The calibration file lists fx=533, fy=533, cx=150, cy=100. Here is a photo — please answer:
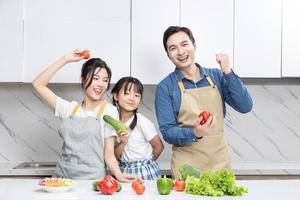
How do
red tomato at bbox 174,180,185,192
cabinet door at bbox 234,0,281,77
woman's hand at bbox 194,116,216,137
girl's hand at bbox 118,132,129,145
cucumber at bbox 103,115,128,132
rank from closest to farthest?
red tomato at bbox 174,180,185,192 < woman's hand at bbox 194,116,216,137 < cucumber at bbox 103,115,128,132 < girl's hand at bbox 118,132,129,145 < cabinet door at bbox 234,0,281,77

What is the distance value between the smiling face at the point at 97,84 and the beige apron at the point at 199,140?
0.43 m

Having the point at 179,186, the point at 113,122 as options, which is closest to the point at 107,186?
the point at 179,186

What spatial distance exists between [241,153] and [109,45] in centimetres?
124

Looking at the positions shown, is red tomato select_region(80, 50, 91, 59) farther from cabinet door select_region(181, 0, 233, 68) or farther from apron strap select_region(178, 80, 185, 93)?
cabinet door select_region(181, 0, 233, 68)

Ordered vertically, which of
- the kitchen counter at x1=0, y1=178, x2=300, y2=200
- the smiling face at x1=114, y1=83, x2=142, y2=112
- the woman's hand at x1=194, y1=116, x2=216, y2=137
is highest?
the smiling face at x1=114, y1=83, x2=142, y2=112

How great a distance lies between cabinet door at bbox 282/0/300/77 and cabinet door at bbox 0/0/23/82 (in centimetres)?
167

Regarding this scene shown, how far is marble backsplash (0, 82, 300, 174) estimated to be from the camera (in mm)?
3732

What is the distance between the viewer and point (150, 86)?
3.76 metres

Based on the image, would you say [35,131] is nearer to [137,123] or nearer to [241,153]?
[137,123]

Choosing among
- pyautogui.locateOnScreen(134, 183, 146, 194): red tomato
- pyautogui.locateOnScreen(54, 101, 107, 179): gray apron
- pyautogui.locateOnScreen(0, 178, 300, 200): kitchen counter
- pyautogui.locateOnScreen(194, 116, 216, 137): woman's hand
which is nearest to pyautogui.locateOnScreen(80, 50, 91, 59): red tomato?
pyautogui.locateOnScreen(54, 101, 107, 179): gray apron

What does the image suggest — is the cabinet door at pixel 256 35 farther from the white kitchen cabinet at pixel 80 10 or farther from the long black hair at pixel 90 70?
the long black hair at pixel 90 70

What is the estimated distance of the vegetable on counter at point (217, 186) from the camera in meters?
1.97

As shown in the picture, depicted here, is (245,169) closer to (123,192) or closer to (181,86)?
(181,86)

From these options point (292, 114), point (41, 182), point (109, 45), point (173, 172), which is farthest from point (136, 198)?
point (292, 114)
